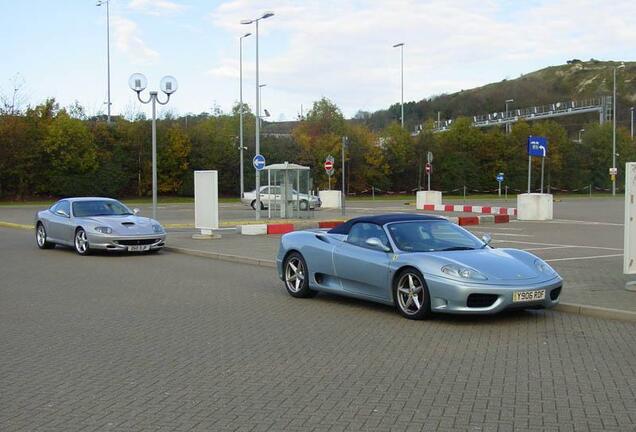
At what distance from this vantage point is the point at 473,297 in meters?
8.64

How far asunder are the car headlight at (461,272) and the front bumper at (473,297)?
108mm

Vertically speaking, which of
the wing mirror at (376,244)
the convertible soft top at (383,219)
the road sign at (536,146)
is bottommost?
the wing mirror at (376,244)

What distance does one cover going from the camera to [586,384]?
6.10m

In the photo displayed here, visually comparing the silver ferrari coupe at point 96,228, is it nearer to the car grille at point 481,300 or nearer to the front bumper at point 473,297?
the front bumper at point 473,297

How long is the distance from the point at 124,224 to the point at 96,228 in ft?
2.15

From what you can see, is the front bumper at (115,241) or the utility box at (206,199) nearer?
the front bumper at (115,241)

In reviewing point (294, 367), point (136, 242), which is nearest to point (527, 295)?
point (294, 367)

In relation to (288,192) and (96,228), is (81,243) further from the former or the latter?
(288,192)

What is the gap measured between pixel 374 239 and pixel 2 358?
15.9 ft

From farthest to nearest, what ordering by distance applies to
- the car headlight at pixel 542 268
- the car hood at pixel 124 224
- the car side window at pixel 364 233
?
the car hood at pixel 124 224 → the car side window at pixel 364 233 → the car headlight at pixel 542 268

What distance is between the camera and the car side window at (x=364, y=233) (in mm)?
9994

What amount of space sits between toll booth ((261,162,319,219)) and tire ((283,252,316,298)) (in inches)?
806

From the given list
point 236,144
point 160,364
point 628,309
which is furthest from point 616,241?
point 236,144

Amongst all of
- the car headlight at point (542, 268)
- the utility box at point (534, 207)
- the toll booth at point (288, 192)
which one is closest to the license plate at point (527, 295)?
the car headlight at point (542, 268)
